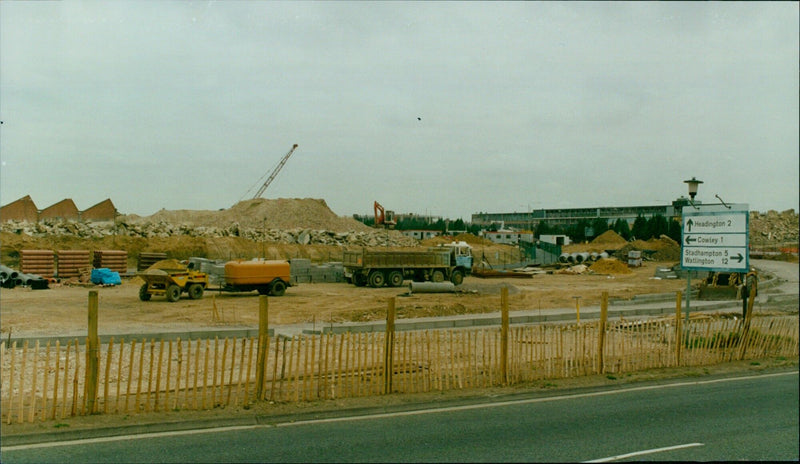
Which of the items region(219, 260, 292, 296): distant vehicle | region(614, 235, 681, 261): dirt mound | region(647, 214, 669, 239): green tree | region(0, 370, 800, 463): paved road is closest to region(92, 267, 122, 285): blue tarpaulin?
region(219, 260, 292, 296): distant vehicle

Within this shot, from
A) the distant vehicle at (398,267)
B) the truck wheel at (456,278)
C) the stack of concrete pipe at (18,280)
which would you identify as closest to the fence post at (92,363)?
the stack of concrete pipe at (18,280)

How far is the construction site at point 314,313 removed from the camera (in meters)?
9.80

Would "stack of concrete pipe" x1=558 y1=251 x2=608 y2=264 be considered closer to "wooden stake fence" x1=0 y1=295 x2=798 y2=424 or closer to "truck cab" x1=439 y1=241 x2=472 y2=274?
"truck cab" x1=439 y1=241 x2=472 y2=274

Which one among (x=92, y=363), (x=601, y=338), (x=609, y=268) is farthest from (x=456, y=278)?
(x=92, y=363)

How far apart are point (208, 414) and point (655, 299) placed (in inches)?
951

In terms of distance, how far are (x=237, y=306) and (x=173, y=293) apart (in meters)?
3.06

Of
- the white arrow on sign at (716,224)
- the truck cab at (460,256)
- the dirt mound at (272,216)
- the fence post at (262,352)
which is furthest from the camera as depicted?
the dirt mound at (272,216)

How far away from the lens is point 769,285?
2880 cm

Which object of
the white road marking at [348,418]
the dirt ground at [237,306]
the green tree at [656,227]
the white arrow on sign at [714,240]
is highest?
the green tree at [656,227]

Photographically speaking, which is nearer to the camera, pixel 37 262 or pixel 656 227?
pixel 37 262

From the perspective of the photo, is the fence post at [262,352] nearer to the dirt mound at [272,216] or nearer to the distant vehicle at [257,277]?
the distant vehicle at [257,277]

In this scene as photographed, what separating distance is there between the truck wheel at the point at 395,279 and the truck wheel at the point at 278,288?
26.7ft

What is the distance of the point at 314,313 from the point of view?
22.8m

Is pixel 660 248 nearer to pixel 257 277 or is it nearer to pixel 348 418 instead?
pixel 257 277
